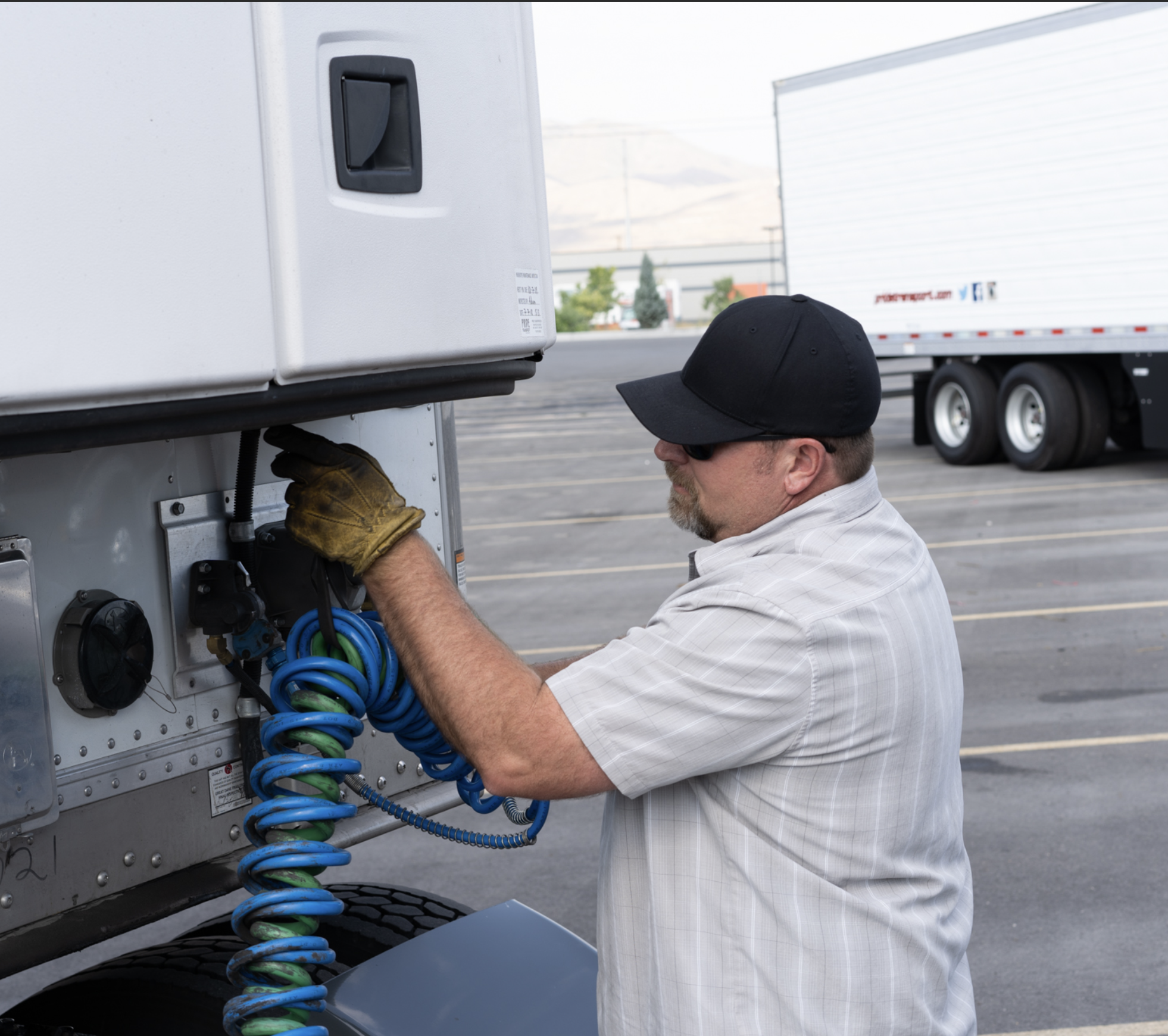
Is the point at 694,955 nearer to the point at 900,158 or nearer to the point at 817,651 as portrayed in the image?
the point at 817,651

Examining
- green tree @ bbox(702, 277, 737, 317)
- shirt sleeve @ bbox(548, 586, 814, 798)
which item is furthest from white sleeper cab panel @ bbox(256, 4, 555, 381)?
green tree @ bbox(702, 277, 737, 317)

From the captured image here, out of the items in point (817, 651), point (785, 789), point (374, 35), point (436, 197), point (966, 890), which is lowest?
point (966, 890)

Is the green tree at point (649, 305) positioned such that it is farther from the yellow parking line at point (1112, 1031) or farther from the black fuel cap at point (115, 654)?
the black fuel cap at point (115, 654)

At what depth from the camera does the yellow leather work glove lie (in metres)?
2.02

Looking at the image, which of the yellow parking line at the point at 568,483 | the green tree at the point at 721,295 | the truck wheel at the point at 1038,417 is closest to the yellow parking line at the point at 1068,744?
the truck wheel at the point at 1038,417

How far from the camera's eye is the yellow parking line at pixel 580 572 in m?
10.2

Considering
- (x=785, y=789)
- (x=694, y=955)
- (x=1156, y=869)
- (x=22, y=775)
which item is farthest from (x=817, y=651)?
(x=1156, y=869)

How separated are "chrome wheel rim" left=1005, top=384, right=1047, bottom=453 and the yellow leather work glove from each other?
13761 millimetres

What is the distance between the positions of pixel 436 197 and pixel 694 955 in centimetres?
113

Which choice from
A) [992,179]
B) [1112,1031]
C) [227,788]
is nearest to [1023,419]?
[992,179]

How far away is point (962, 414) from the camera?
15.8 metres

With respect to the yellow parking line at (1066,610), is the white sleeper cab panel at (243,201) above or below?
above

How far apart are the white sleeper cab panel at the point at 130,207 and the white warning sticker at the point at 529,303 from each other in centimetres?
46

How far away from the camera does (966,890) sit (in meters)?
2.13
